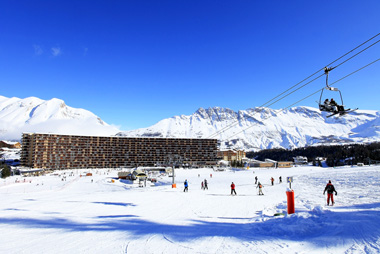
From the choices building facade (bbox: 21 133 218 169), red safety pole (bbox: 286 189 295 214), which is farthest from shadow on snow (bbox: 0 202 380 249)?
building facade (bbox: 21 133 218 169)

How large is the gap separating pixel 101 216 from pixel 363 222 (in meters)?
9.77

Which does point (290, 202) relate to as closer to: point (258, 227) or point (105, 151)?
point (258, 227)

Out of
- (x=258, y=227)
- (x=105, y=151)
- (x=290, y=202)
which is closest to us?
(x=258, y=227)

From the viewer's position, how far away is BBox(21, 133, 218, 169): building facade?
4589 inches

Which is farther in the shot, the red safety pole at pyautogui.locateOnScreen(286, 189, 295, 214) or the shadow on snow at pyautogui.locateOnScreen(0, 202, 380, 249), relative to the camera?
the red safety pole at pyautogui.locateOnScreen(286, 189, 295, 214)

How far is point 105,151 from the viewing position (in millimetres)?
132500

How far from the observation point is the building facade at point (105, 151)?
382 feet

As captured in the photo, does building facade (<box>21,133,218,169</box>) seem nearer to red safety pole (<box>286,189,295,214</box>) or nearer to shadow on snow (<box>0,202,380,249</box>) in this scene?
red safety pole (<box>286,189,295,214</box>)

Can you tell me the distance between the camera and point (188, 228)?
26.8 feet

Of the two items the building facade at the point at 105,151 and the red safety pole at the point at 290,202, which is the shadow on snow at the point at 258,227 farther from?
the building facade at the point at 105,151

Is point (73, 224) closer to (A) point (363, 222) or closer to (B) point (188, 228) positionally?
(B) point (188, 228)

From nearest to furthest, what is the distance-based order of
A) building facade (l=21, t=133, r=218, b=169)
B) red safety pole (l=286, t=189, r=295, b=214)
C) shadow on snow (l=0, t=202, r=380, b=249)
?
shadow on snow (l=0, t=202, r=380, b=249) → red safety pole (l=286, t=189, r=295, b=214) → building facade (l=21, t=133, r=218, b=169)

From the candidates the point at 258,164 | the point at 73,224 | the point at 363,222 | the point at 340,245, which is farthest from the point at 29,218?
the point at 258,164

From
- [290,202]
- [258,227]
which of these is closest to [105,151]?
[290,202]
